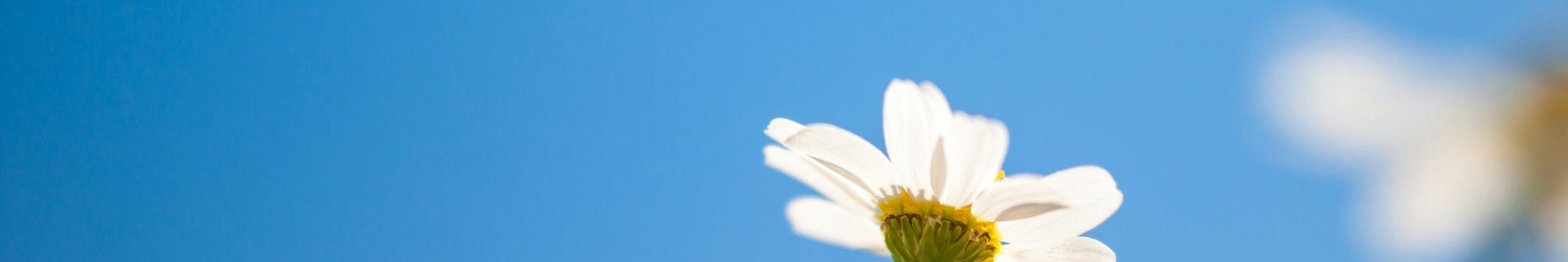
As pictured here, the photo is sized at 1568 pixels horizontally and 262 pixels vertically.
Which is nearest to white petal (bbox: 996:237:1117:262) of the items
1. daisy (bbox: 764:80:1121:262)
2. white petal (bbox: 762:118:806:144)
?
daisy (bbox: 764:80:1121:262)

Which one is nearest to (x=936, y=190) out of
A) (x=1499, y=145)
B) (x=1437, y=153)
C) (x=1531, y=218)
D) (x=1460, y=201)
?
(x=1531, y=218)

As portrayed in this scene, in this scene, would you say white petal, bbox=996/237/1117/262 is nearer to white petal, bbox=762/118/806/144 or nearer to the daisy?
the daisy

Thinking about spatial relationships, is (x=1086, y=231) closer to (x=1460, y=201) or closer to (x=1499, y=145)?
(x=1460, y=201)

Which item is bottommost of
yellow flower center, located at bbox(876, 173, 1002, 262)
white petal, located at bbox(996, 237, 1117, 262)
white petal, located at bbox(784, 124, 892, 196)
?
white petal, located at bbox(996, 237, 1117, 262)

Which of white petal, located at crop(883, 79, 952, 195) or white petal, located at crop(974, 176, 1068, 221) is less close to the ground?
white petal, located at crop(883, 79, 952, 195)

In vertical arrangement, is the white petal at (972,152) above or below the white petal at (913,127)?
below

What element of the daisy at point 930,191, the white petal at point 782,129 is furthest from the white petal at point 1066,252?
the white petal at point 782,129

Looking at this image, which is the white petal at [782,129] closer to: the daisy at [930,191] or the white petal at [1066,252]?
the daisy at [930,191]
